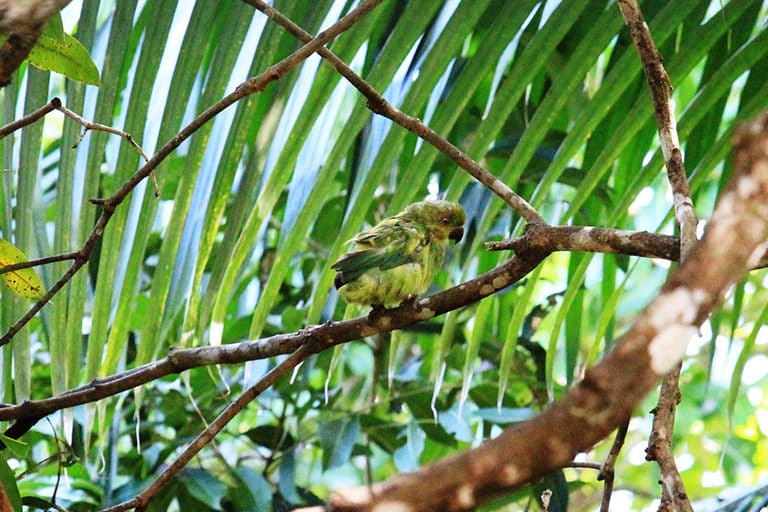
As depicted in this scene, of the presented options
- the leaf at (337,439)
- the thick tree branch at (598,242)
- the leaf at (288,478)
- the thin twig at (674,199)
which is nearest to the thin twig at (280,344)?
the thick tree branch at (598,242)

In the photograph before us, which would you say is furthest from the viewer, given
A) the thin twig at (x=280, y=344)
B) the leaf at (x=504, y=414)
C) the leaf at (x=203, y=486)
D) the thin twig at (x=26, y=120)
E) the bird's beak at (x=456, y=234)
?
the leaf at (x=504, y=414)

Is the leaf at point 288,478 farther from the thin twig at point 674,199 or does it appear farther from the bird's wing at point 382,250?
the thin twig at point 674,199

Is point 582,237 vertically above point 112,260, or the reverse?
point 112,260

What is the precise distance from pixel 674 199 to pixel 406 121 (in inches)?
22.6

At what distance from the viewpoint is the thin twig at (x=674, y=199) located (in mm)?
1411

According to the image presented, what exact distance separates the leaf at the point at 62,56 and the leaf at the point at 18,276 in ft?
1.23

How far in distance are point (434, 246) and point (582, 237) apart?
1.01 m

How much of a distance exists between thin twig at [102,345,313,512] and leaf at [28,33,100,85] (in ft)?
2.33

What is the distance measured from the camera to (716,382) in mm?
6715

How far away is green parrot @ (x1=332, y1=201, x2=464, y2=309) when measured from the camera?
2512 millimetres

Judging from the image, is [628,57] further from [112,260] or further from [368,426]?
[368,426]

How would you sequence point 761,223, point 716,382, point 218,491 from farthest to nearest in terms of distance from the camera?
point 716,382 → point 218,491 → point 761,223

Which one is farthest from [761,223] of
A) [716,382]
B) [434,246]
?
[716,382]

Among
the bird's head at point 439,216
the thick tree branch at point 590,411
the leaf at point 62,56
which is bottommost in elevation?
the thick tree branch at point 590,411
